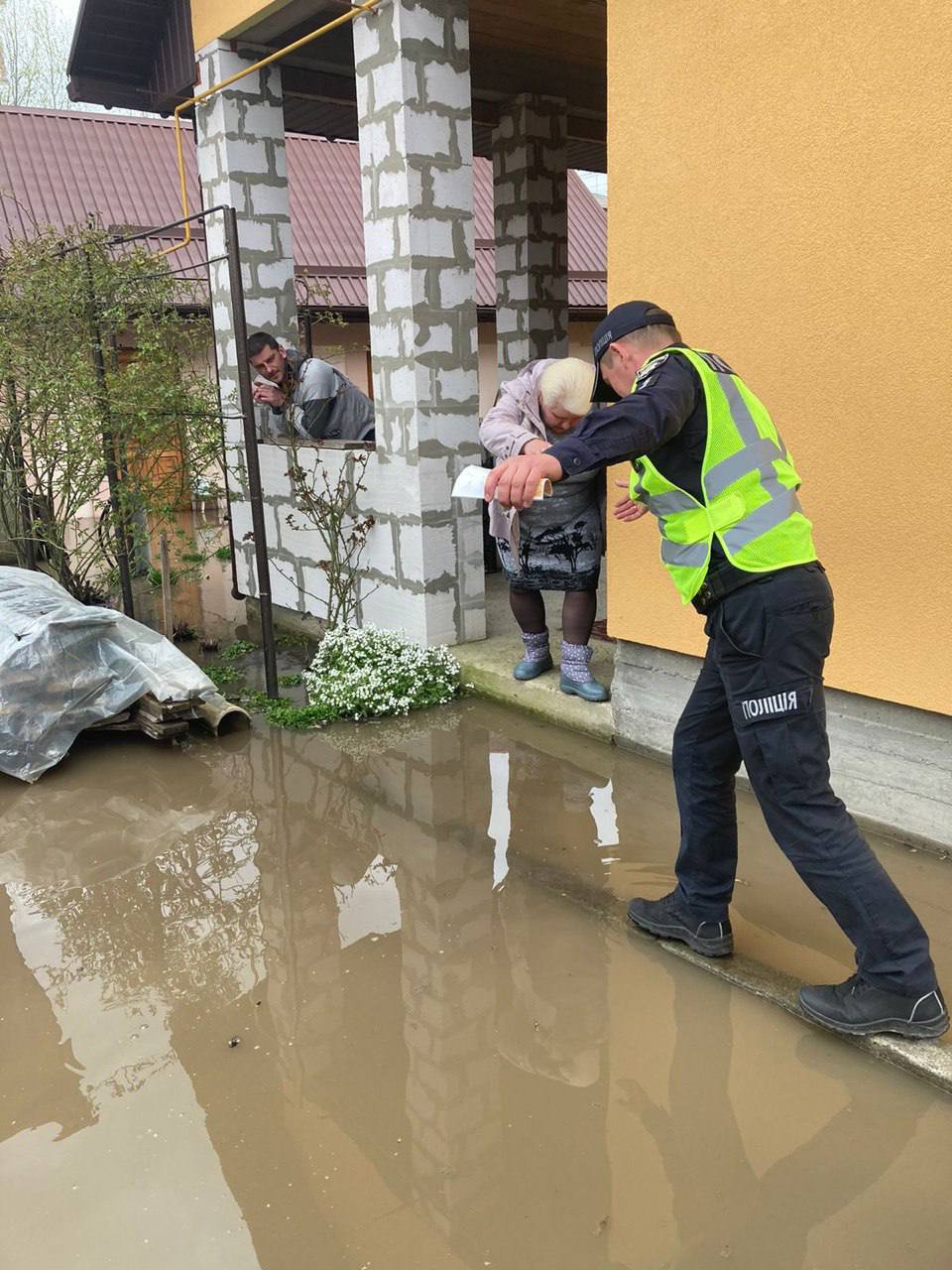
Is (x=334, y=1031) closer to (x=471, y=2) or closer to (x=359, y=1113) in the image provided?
(x=359, y=1113)

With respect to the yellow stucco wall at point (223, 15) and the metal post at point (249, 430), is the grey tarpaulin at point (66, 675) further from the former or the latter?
the yellow stucco wall at point (223, 15)

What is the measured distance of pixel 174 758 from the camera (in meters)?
5.11

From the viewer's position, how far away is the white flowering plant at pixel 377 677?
18.1 ft

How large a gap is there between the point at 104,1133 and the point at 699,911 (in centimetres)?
173

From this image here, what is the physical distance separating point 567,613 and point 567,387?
1111mm

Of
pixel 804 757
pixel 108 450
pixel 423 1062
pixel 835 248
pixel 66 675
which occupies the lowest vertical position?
pixel 423 1062

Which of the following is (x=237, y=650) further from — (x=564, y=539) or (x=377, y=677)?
(x=564, y=539)

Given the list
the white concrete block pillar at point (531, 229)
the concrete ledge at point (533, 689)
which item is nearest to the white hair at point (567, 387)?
the concrete ledge at point (533, 689)

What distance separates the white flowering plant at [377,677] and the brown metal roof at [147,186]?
28.9 ft

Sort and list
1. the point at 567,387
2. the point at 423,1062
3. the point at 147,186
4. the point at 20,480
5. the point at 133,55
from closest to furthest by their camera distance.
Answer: the point at 423,1062 → the point at 567,387 → the point at 20,480 → the point at 133,55 → the point at 147,186

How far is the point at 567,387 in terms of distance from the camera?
4.69 metres

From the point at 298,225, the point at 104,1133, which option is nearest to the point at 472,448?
the point at 104,1133

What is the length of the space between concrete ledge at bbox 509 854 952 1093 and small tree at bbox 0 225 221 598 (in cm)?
402

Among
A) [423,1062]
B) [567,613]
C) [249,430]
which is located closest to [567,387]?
[567,613]
